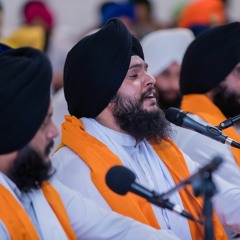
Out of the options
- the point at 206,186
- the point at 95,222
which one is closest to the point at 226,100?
the point at 95,222

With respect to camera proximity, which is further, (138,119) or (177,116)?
(138,119)

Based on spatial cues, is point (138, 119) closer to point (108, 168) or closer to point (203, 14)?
point (108, 168)

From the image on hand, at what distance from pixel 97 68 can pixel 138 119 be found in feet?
1.20

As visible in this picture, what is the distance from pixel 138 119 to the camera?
179 inches

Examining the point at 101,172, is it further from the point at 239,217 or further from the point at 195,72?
the point at 195,72

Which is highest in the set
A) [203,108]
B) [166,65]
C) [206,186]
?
[206,186]

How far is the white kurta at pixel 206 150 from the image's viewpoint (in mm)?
5023

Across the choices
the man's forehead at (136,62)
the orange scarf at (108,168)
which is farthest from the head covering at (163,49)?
the orange scarf at (108,168)

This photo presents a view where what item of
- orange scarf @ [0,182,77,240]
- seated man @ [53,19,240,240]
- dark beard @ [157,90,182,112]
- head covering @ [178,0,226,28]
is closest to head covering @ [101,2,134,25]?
head covering @ [178,0,226,28]

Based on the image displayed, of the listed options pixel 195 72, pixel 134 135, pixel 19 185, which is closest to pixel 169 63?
pixel 195 72

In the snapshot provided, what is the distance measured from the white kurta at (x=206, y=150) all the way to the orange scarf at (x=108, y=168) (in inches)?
21.7

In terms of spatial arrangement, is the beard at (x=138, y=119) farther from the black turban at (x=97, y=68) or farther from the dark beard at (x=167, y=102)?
the dark beard at (x=167, y=102)

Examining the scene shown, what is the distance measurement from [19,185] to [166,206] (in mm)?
859

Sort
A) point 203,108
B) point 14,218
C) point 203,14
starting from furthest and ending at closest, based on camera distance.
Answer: point 203,14 < point 203,108 < point 14,218
